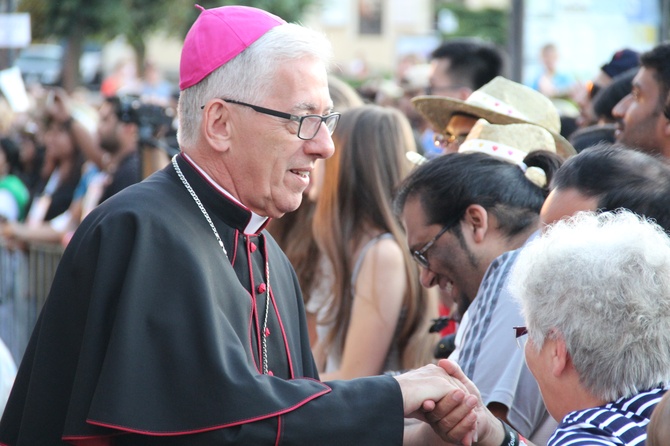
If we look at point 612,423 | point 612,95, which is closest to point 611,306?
point 612,423

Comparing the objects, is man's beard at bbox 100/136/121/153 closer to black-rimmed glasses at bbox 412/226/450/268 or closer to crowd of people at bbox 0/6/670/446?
crowd of people at bbox 0/6/670/446

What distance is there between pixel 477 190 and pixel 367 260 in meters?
1.20

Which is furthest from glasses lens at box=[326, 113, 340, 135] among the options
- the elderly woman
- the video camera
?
the video camera

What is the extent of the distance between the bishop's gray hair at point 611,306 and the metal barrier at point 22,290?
5.98 m

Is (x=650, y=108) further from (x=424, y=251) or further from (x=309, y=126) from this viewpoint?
(x=309, y=126)

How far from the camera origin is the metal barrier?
779 centimetres

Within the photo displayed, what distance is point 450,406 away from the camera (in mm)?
2818

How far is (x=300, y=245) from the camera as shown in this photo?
5199 millimetres

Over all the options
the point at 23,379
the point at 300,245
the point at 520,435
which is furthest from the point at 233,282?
the point at 300,245

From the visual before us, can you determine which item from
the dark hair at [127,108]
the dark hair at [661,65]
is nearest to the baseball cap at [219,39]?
the dark hair at [661,65]

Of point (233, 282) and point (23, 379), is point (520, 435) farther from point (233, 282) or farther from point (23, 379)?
point (23, 379)

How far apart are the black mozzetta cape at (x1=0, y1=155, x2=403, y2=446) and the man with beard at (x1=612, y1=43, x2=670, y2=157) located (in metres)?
2.11

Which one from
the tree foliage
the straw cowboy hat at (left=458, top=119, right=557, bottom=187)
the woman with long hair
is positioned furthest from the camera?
the tree foliage

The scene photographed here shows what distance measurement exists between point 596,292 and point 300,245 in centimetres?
299
